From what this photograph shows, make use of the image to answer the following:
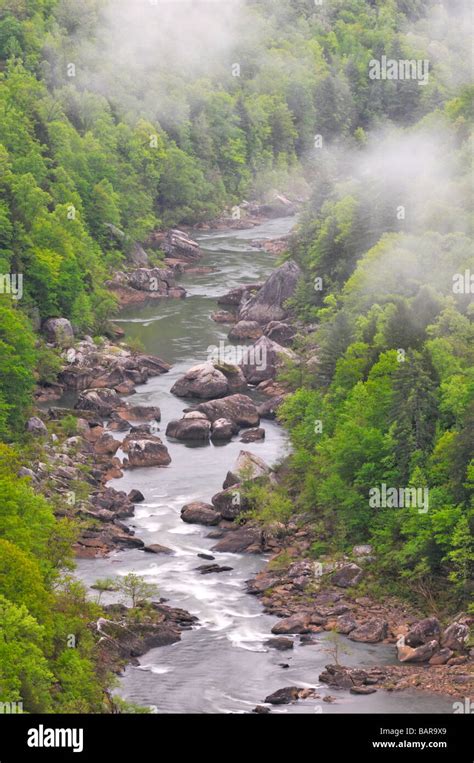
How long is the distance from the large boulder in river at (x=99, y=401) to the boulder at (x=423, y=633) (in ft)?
123

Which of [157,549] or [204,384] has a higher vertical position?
[204,384]

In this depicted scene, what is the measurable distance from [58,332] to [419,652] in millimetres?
51911

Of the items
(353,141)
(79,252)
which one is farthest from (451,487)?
(353,141)

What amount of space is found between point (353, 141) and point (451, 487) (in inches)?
4573

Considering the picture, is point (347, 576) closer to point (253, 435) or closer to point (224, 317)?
point (253, 435)

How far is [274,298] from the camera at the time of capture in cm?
11788

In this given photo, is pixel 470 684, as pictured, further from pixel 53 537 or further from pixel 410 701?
pixel 53 537

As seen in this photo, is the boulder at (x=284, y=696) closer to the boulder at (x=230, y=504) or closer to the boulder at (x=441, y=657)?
the boulder at (x=441, y=657)

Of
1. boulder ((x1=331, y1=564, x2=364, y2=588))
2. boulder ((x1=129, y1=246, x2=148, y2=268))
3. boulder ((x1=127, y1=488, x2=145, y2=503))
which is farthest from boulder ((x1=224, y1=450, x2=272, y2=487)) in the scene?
boulder ((x1=129, y1=246, x2=148, y2=268))

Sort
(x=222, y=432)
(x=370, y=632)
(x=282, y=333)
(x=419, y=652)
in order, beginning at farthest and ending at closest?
(x=282, y=333)
(x=222, y=432)
(x=370, y=632)
(x=419, y=652)

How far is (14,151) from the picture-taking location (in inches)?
4914

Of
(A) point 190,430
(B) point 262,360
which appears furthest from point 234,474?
(B) point 262,360

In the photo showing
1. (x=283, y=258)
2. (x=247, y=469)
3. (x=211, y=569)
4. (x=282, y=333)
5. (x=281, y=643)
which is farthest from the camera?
(x=283, y=258)

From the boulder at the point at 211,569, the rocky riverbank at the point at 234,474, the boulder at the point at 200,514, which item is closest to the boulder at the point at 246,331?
the rocky riverbank at the point at 234,474
